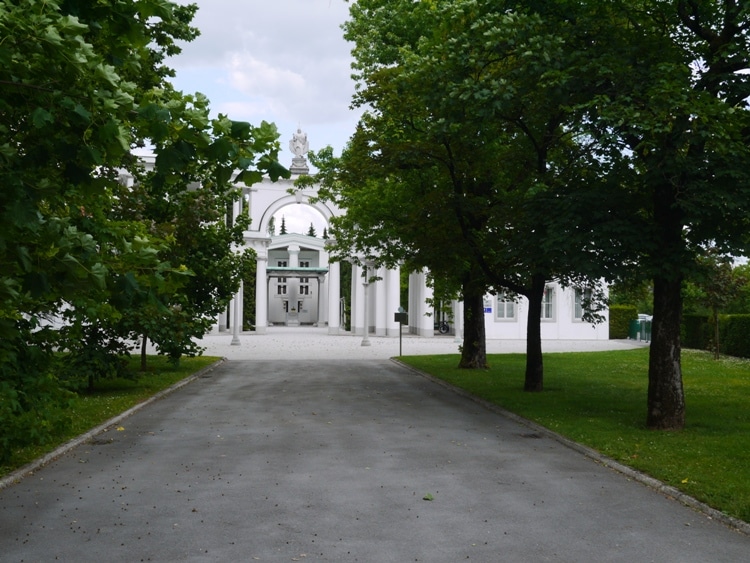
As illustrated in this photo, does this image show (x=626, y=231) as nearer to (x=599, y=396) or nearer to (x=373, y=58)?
(x=599, y=396)

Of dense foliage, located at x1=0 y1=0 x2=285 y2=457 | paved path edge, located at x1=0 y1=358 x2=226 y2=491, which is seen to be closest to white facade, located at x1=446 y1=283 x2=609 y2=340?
paved path edge, located at x1=0 y1=358 x2=226 y2=491

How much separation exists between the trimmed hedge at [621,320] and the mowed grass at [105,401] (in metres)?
37.3

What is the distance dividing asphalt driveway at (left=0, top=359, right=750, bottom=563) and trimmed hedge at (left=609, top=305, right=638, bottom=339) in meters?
45.5

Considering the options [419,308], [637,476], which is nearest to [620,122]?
[637,476]

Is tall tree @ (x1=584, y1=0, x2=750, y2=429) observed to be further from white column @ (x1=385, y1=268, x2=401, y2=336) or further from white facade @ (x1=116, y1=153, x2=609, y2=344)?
white column @ (x1=385, y1=268, x2=401, y2=336)

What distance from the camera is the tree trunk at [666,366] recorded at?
11727 millimetres

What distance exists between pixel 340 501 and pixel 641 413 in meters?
8.20

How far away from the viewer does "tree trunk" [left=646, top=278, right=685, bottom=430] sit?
11.7 m

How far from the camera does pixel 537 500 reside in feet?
24.4

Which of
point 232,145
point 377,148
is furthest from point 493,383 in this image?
point 232,145

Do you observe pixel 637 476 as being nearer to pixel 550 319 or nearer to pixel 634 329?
pixel 550 319

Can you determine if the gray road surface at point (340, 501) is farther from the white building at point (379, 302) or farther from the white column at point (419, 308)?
the white column at point (419, 308)

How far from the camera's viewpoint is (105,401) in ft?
49.6

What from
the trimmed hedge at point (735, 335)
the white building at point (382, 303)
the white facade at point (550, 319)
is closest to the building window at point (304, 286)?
the white building at point (382, 303)
